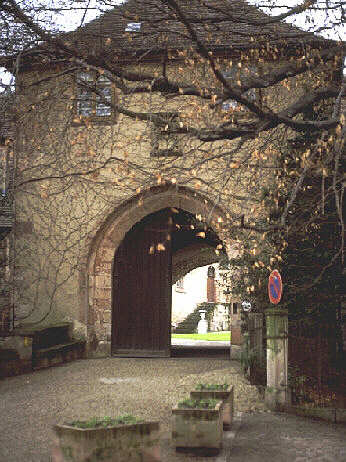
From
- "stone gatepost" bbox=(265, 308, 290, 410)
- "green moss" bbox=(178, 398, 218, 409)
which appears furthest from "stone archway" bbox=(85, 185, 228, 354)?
"green moss" bbox=(178, 398, 218, 409)

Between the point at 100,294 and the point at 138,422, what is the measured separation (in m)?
8.77

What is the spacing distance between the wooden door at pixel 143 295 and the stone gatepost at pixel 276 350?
608 cm

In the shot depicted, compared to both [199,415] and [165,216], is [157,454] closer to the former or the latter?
[199,415]

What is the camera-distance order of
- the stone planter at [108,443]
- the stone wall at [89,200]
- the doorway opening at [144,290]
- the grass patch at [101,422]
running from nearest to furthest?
the stone planter at [108,443], the grass patch at [101,422], the stone wall at [89,200], the doorway opening at [144,290]

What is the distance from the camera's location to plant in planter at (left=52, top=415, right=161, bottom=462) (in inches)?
180

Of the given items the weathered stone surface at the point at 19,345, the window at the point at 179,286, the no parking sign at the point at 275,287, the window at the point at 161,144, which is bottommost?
the weathered stone surface at the point at 19,345

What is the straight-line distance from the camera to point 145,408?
766cm

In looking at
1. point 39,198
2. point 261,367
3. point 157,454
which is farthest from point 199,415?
point 39,198

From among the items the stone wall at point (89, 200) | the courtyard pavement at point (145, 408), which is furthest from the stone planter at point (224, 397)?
the stone wall at point (89, 200)

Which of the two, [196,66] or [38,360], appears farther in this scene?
[196,66]

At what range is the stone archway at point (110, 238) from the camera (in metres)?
13.5

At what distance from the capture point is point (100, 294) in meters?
13.5

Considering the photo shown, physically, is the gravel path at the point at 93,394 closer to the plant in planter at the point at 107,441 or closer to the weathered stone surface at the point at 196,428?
the weathered stone surface at the point at 196,428

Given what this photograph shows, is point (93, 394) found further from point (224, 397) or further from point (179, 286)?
point (179, 286)
